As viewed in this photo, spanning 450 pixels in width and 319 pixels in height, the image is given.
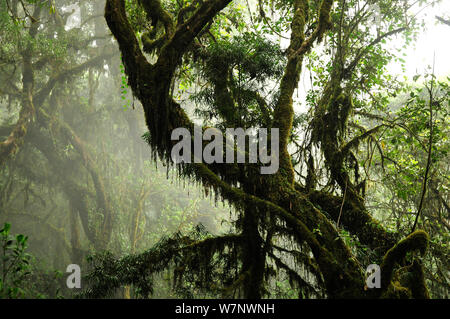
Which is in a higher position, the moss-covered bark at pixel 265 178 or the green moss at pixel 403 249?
the moss-covered bark at pixel 265 178

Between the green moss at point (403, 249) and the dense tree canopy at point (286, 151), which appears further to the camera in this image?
the dense tree canopy at point (286, 151)

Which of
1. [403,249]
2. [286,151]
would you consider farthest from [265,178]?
[403,249]

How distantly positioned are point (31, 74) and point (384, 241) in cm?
947

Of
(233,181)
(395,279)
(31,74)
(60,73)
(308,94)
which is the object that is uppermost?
(60,73)

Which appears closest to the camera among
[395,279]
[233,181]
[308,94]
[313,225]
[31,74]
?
[395,279]

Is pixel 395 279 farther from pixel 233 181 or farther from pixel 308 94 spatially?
pixel 308 94

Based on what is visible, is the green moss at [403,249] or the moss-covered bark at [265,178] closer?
the green moss at [403,249]

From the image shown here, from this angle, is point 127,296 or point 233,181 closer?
point 233,181

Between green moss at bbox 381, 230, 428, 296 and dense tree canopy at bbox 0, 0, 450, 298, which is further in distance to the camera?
dense tree canopy at bbox 0, 0, 450, 298

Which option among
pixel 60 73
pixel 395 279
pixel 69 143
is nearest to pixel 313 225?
pixel 395 279

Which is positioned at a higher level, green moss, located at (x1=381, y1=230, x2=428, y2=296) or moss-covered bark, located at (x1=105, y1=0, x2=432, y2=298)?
moss-covered bark, located at (x1=105, y1=0, x2=432, y2=298)

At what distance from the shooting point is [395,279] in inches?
114

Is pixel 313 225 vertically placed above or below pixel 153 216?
below

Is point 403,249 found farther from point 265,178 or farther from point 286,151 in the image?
point 286,151
